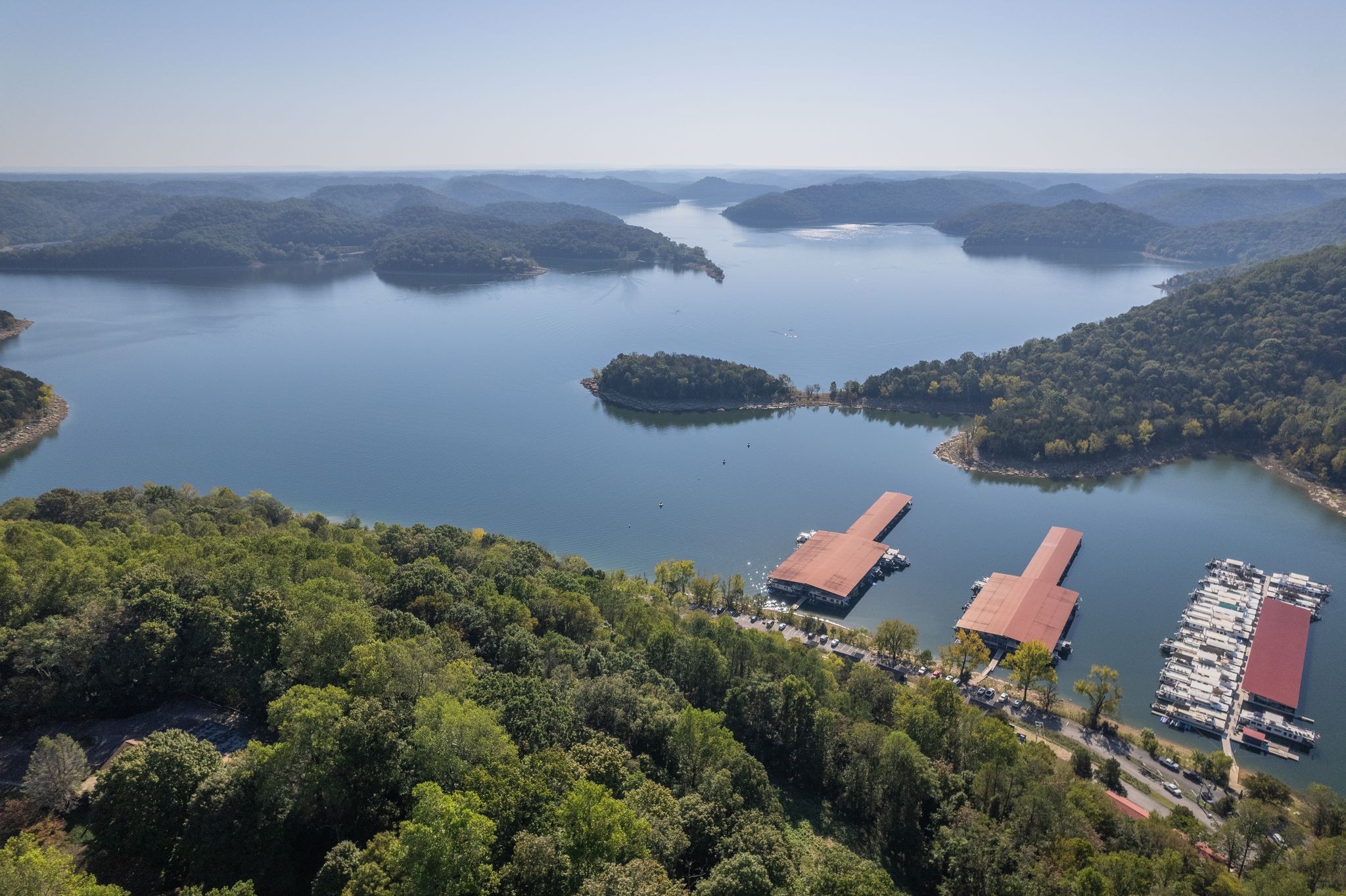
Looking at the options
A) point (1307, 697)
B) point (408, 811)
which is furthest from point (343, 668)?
point (1307, 697)

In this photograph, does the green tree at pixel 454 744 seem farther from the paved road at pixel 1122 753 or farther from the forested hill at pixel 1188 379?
the forested hill at pixel 1188 379

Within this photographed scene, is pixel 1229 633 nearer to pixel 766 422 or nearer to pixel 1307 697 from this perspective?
pixel 1307 697

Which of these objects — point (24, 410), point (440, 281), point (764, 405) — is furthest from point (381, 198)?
point (764, 405)

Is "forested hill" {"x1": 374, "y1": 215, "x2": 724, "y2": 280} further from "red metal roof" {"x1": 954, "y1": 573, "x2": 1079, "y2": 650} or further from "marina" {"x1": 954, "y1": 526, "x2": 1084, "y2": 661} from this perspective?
"red metal roof" {"x1": 954, "y1": 573, "x2": 1079, "y2": 650}

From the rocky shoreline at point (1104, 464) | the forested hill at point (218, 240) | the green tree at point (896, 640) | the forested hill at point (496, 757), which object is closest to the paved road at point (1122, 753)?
the green tree at point (896, 640)

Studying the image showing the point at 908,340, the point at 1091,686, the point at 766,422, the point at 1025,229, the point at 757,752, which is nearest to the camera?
the point at 757,752

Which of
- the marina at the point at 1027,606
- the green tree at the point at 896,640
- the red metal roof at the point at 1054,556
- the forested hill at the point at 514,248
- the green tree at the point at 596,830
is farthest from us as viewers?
the forested hill at the point at 514,248

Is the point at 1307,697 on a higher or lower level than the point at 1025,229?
lower

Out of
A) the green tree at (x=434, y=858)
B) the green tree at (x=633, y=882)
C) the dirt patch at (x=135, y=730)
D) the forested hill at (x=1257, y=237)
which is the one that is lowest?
the dirt patch at (x=135, y=730)
